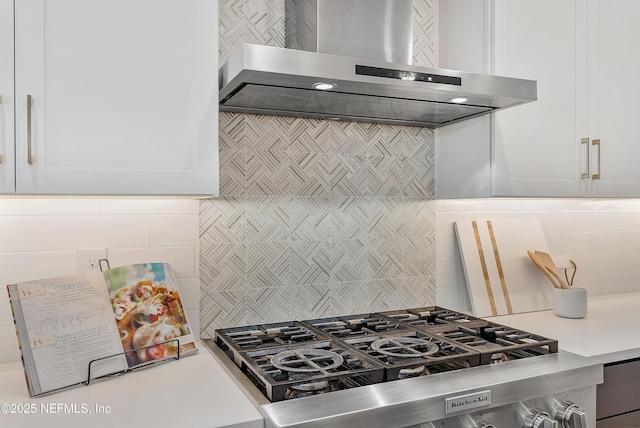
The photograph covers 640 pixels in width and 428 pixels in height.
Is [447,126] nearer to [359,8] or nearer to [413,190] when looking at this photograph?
[413,190]

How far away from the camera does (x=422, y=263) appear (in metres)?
2.04

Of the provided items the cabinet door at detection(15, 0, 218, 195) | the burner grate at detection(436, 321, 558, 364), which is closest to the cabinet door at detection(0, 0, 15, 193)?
the cabinet door at detection(15, 0, 218, 195)

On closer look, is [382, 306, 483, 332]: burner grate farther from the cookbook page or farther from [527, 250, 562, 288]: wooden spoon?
the cookbook page

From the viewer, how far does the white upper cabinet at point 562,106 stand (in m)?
1.75

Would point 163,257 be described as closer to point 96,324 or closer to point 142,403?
point 96,324

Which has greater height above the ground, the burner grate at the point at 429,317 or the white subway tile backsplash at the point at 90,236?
Answer: the white subway tile backsplash at the point at 90,236

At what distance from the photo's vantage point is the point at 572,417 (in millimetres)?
1293

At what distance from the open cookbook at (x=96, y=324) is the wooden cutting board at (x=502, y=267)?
1.18 meters

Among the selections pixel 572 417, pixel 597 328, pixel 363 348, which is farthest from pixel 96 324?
pixel 597 328

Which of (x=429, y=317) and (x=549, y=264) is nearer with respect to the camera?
(x=429, y=317)

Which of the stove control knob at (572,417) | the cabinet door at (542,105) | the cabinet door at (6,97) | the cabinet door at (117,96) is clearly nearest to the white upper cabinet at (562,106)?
the cabinet door at (542,105)

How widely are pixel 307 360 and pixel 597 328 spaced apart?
3.84 ft

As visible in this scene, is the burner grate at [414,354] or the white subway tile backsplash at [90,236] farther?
the white subway tile backsplash at [90,236]

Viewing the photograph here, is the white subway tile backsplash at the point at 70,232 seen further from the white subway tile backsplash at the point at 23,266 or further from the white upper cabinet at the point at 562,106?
the white upper cabinet at the point at 562,106
